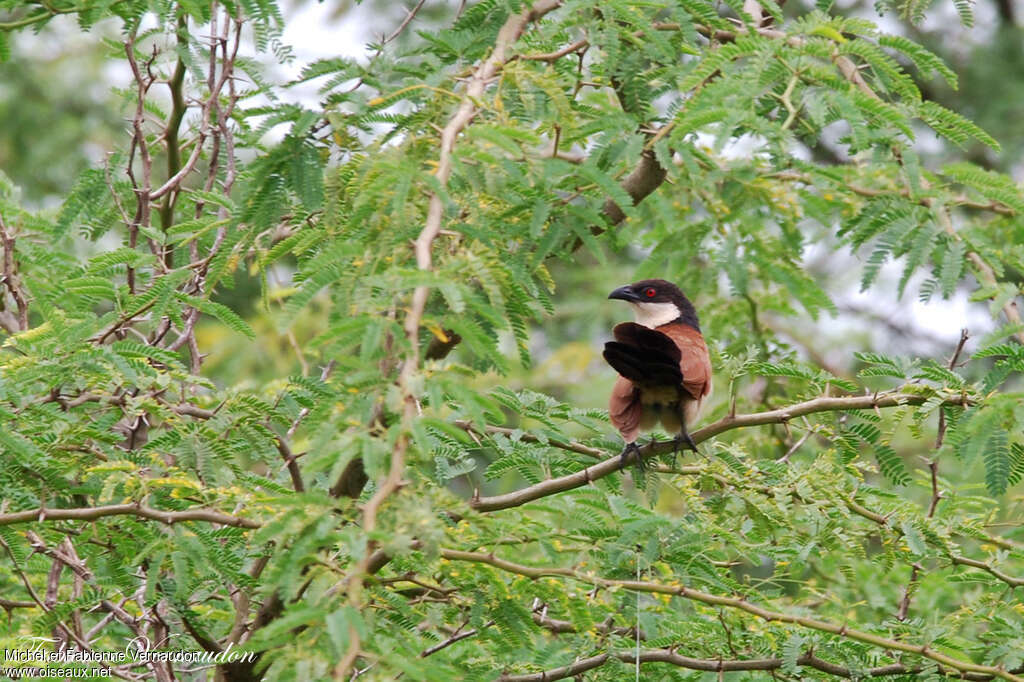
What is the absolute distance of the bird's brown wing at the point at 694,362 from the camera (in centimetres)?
421

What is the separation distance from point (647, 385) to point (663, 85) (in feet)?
3.76

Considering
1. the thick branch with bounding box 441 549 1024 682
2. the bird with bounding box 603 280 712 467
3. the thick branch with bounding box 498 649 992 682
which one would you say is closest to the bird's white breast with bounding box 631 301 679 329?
the bird with bounding box 603 280 712 467

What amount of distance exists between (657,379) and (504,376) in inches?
56.1

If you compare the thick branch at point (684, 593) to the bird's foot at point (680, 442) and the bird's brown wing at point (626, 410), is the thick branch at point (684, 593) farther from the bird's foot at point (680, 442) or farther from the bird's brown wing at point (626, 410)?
the bird's brown wing at point (626, 410)

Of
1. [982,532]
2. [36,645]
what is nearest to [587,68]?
[982,532]

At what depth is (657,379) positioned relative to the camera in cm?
409

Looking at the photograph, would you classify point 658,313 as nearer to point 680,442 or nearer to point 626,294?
point 626,294

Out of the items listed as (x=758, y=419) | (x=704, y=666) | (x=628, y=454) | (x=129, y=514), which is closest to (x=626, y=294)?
(x=628, y=454)

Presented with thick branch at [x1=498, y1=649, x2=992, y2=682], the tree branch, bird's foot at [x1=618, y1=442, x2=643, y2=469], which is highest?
the tree branch

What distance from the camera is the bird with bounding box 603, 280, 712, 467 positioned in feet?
12.6

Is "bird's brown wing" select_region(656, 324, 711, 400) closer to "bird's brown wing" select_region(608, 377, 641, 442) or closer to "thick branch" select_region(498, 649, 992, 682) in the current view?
"bird's brown wing" select_region(608, 377, 641, 442)

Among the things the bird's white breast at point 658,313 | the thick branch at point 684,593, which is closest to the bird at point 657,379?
the bird's white breast at point 658,313

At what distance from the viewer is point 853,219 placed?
3.99 meters

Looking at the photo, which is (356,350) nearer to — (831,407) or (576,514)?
(576,514)
